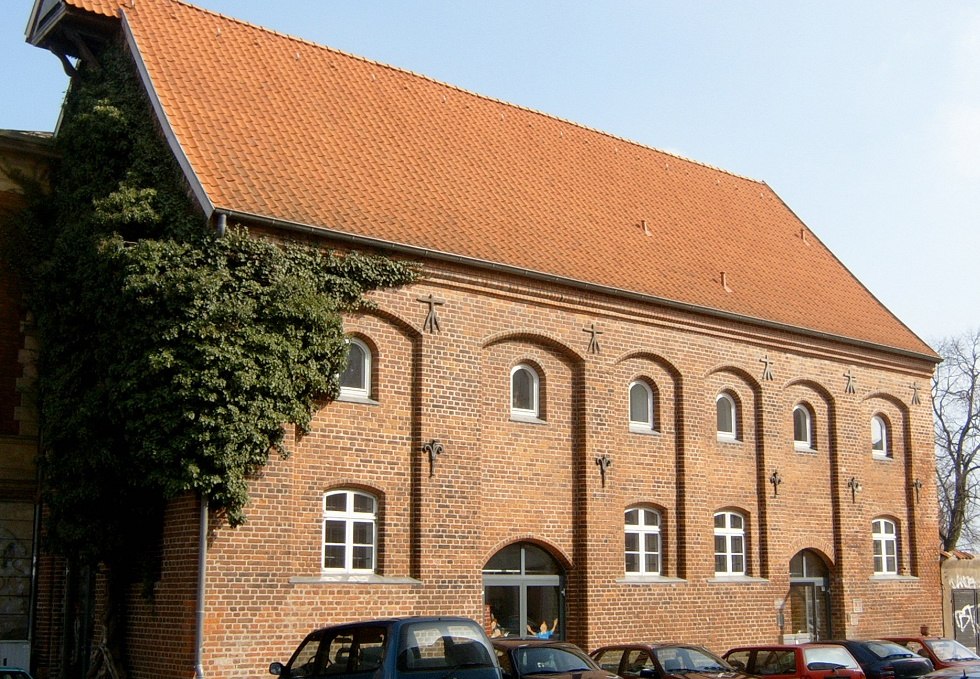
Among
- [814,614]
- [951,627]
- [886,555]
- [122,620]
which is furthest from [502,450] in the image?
[951,627]

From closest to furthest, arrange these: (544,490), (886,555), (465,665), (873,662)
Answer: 1. (465,665)
2. (873,662)
3. (544,490)
4. (886,555)

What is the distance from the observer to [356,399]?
19.8 metres

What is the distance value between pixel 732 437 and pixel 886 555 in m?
6.18

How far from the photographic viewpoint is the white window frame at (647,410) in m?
24.3

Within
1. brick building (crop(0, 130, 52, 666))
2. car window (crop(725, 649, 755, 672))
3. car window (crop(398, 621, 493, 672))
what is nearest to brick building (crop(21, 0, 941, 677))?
brick building (crop(0, 130, 52, 666))

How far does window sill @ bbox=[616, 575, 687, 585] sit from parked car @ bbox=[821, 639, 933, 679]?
3.83 metres

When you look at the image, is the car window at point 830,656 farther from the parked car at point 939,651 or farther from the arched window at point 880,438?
the arched window at point 880,438

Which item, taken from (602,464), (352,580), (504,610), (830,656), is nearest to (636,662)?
(830,656)

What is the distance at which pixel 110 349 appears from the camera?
18.6 metres

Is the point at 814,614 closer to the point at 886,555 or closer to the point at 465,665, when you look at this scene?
the point at 886,555

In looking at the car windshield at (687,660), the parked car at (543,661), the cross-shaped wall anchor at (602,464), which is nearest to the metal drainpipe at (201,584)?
the parked car at (543,661)

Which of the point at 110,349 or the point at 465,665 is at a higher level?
the point at 110,349

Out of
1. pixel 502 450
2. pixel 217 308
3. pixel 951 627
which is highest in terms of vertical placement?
pixel 217 308

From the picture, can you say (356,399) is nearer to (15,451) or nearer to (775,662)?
(15,451)
